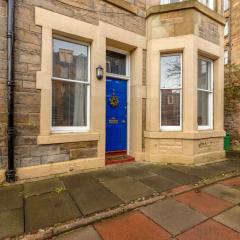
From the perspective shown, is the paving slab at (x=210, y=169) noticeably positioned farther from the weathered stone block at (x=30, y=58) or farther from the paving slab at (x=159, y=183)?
the weathered stone block at (x=30, y=58)

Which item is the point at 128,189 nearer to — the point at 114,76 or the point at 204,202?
the point at 204,202

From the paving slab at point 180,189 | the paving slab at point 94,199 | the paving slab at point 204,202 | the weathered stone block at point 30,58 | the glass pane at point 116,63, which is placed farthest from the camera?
the glass pane at point 116,63

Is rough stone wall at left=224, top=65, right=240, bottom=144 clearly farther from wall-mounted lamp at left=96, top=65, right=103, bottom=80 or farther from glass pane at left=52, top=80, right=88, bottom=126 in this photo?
glass pane at left=52, top=80, right=88, bottom=126

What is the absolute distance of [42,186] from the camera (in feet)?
14.0

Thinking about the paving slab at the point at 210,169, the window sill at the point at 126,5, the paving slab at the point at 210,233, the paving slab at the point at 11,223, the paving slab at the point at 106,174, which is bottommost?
the paving slab at the point at 210,233

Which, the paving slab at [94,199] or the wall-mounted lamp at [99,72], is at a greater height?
the wall-mounted lamp at [99,72]

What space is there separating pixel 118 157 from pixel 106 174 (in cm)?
128

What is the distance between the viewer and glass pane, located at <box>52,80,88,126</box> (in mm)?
5258

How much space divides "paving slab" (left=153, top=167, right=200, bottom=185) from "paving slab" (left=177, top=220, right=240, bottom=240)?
169cm

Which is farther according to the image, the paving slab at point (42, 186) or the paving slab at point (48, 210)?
the paving slab at point (42, 186)

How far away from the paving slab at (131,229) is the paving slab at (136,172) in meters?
1.81

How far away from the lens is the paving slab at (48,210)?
115 inches

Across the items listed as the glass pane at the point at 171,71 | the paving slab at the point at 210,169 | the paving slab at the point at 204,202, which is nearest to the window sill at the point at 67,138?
the paving slab at the point at 210,169

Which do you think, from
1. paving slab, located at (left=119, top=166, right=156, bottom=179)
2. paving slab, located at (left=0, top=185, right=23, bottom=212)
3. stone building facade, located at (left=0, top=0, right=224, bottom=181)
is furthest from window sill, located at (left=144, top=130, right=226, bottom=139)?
paving slab, located at (left=0, top=185, right=23, bottom=212)
